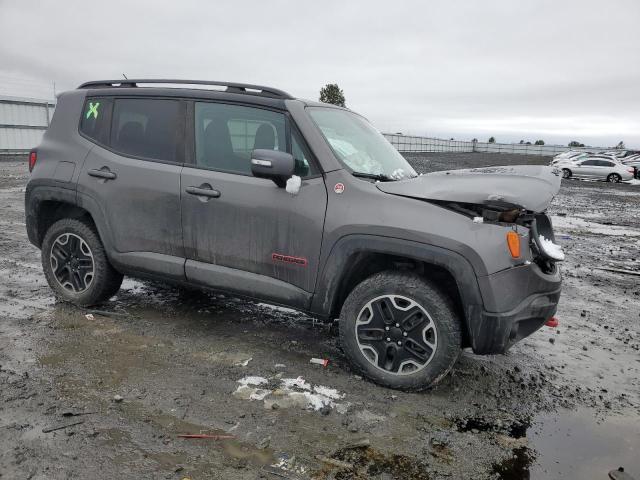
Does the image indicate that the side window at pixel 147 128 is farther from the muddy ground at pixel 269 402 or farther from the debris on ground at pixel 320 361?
the debris on ground at pixel 320 361

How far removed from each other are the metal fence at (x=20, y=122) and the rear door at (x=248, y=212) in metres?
25.3

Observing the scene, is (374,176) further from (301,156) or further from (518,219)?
(518,219)

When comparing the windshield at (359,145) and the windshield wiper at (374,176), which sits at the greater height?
the windshield at (359,145)

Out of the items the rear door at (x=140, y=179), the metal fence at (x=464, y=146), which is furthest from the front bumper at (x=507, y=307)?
the metal fence at (x=464, y=146)

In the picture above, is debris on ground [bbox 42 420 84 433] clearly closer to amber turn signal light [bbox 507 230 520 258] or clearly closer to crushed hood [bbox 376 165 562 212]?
crushed hood [bbox 376 165 562 212]

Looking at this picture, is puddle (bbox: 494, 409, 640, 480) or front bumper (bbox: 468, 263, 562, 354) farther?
front bumper (bbox: 468, 263, 562, 354)

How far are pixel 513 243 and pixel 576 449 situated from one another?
1.25 m

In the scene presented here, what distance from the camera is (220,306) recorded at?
195 inches

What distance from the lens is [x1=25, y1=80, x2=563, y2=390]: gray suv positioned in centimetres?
323

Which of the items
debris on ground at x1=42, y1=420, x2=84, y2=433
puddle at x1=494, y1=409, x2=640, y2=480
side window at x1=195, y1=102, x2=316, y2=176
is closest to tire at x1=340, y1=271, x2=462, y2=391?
puddle at x1=494, y1=409, x2=640, y2=480

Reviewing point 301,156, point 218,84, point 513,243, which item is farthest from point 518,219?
point 218,84

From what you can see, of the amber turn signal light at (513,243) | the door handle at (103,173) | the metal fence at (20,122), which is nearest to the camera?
the amber turn signal light at (513,243)

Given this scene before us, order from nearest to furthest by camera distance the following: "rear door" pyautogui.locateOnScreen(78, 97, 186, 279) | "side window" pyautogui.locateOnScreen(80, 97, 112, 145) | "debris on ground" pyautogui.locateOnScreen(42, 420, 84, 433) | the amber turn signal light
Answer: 1. "debris on ground" pyautogui.locateOnScreen(42, 420, 84, 433)
2. the amber turn signal light
3. "rear door" pyautogui.locateOnScreen(78, 97, 186, 279)
4. "side window" pyautogui.locateOnScreen(80, 97, 112, 145)

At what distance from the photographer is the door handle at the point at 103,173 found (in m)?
4.31
